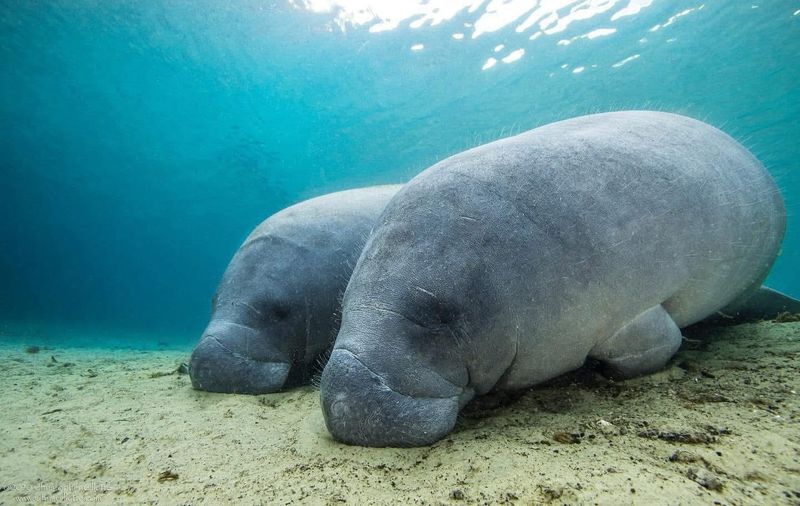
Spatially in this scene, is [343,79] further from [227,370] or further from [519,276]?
[519,276]

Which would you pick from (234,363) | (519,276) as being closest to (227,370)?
(234,363)

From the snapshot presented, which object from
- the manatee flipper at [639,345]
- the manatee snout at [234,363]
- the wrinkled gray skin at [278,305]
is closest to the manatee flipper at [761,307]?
the manatee flipper at [639,345]

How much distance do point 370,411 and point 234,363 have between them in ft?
6.69

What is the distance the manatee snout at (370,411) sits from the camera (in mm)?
1864

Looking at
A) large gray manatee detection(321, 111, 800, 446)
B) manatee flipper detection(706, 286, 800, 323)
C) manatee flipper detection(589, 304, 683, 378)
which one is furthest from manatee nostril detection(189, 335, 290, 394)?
manatee flipper detection(706, 286, 800, 323)

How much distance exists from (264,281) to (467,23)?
20.8 m

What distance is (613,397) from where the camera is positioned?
232cm

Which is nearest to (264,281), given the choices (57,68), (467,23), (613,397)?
(613,397)

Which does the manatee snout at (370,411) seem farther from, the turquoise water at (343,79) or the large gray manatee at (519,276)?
the turquoise water at (343,79)

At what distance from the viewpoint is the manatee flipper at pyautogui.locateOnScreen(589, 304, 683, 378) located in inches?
91.7

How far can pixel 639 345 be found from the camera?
2.35 metres

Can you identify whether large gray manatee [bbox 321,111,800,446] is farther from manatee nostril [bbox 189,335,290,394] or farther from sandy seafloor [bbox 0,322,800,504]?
manatee nostril [bbox 189,335,290,394]

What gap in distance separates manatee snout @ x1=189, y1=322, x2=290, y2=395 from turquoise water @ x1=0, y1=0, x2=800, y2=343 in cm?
305

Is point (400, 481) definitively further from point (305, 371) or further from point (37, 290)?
point (37, 290)
